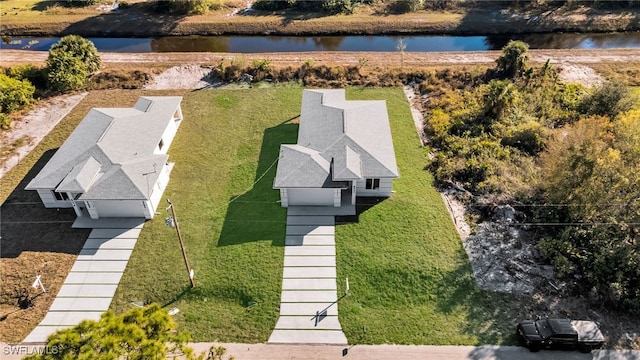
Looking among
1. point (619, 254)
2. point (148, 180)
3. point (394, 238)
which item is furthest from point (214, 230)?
point (619, 254)

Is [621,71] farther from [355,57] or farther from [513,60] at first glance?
[355,57]

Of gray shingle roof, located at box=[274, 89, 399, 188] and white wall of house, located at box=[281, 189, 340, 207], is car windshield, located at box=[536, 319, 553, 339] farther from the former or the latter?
white wall of house, located at box=[281, 189, 340, 207]

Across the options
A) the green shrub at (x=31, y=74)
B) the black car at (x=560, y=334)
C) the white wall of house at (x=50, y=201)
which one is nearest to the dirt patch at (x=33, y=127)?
the green shrub at (x=31, y=74)

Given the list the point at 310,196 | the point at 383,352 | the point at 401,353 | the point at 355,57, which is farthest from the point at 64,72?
the point at 401,353

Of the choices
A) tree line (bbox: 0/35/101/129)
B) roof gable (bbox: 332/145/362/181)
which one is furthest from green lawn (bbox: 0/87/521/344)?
tree line (bbox: 0/35/101/129)

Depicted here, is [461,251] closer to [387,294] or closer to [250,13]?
[387,294]
